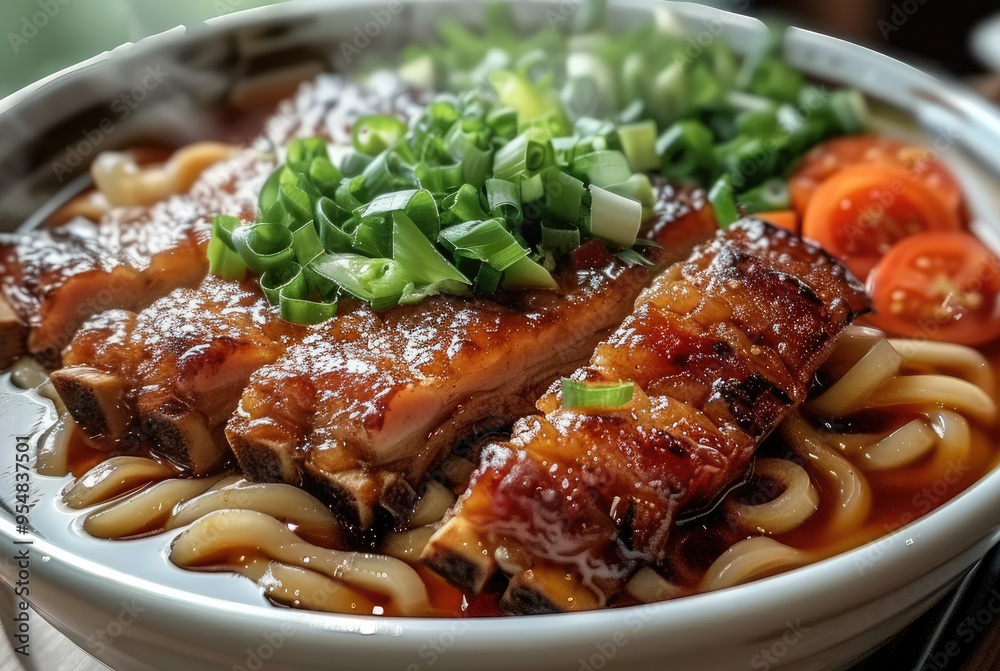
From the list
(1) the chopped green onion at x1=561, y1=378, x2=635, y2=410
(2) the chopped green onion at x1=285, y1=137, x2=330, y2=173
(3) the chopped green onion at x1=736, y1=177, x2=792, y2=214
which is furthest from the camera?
(3) the chopped green onion at x1=736, y1=177, x2=792, y2=214

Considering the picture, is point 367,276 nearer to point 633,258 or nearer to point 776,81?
point 633,258

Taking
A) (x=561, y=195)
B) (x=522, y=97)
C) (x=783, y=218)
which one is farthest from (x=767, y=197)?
(x=561, y=195)

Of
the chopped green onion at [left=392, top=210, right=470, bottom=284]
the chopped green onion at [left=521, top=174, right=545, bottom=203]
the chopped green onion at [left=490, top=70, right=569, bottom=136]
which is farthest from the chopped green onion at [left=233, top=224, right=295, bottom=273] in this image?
the chopped green onion at [left=490, top=70, right=569, bottom=136]

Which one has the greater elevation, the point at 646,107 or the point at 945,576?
the point at 646,107

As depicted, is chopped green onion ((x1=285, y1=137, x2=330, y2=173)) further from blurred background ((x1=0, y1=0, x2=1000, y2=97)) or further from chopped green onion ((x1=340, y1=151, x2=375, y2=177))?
blurred background ((x1=0, y1=0, x2=1000, y2=97))

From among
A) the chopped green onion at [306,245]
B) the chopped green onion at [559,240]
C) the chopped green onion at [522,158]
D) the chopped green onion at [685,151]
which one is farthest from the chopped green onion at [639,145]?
the chopped green onion at [306,245]

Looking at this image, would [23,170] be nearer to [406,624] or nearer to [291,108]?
[291,108]

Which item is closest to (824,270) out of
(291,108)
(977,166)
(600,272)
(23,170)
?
(600,272)
